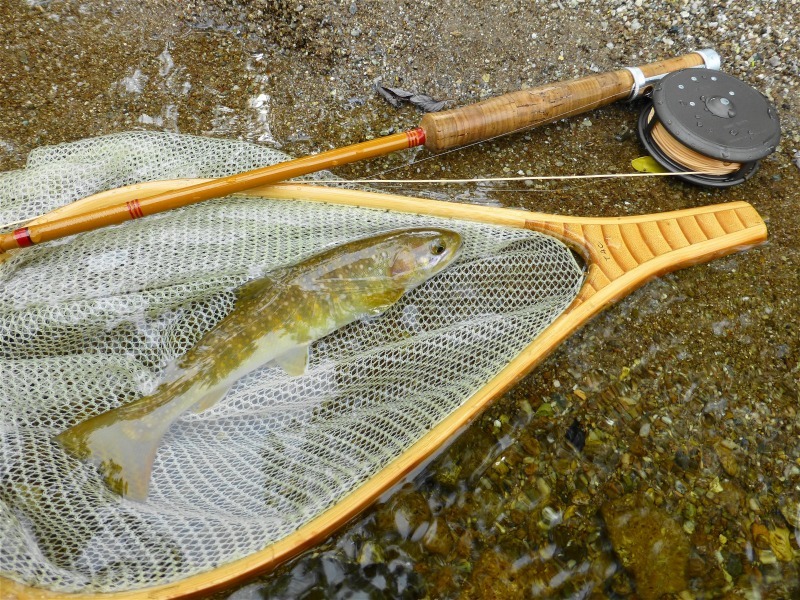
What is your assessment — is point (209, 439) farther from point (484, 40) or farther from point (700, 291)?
point (484, 40)

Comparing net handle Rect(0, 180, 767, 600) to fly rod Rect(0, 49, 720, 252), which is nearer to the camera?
net handle Rect(0, 180, 767, 600)

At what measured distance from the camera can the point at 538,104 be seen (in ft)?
10.1

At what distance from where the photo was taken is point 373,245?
262 cm

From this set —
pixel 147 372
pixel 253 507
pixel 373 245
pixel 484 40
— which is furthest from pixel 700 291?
pixel 147 372

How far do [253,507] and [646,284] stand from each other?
2228 mm

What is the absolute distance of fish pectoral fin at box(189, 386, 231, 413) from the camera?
92.2 inches

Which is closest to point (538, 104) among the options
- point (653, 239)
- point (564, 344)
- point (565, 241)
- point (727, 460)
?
point (565, 241)

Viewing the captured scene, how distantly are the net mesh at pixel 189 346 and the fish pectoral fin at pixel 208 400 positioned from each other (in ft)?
0.11

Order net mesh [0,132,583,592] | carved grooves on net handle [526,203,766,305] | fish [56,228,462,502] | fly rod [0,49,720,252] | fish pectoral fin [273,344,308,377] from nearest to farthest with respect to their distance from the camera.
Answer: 1. net mesh [0,132,583,592]
2. fish [56,228,462,502]
3. fly rod [0,49,720,252]
4. fish pectoral fin [273,344,308,377]
5. carved grooves on net handle [526,203,766,305]

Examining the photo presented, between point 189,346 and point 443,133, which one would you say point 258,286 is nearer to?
point 189,346

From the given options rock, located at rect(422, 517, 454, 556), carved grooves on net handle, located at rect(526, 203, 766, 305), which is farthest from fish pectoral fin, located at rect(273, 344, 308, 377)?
carved grooves on net handle, located at rect(526, 203, 766, 305)

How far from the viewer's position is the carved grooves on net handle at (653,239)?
272 centimetres

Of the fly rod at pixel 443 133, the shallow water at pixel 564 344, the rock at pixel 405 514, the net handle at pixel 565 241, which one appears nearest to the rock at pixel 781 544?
the shallow water at pixel 564 344

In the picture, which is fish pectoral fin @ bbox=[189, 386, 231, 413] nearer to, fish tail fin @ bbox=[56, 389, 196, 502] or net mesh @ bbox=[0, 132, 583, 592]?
net mesh @ bbox=[0, 132, 583, 592]
